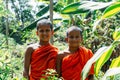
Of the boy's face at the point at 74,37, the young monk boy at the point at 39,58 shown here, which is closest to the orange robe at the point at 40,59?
the young monk boy at the point at 39,58

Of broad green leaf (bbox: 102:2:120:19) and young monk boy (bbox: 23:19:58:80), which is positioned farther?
young monk boy (bbox: 23:19:58:80)

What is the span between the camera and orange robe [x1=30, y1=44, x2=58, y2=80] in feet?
8.57

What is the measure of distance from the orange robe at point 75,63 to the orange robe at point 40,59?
0.13m

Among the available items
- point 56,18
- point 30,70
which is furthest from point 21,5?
point 30,70

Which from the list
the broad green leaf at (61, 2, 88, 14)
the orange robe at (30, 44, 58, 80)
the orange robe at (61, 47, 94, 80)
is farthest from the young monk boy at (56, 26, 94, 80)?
the broad green leaf at (61, 2, 88, 14)

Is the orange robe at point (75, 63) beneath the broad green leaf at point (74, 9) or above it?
beneath

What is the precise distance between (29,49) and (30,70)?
0.17 meters

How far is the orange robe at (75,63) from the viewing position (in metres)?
2.52

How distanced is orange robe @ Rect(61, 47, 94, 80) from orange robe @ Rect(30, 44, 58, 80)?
0.13 m

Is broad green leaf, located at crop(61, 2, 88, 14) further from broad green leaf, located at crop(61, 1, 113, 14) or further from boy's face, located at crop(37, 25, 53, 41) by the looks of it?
boy's face, located at crop(37, 25, 53, 41)

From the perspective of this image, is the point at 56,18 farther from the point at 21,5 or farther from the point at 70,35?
the point at 21,5

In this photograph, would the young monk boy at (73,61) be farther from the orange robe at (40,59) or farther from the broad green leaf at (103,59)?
the broad green leaf at (103,59)

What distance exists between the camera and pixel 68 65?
2.52 m

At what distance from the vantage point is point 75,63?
8.29 ft
